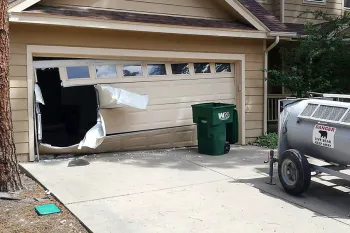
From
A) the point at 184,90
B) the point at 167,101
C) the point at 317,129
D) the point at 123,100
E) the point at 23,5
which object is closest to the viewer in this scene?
the point at 317,129

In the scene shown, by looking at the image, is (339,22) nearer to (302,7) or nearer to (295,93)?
(295,93)

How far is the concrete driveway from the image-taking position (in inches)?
194

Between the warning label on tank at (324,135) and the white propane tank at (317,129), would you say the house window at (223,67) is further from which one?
the warning label on tank at (324,135)

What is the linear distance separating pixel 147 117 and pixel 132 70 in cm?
115

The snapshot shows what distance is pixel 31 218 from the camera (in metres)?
5.09

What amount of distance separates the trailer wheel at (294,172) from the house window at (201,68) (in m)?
4.52

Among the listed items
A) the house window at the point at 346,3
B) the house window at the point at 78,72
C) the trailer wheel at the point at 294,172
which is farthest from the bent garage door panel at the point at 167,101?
the house window at the point at 346,3

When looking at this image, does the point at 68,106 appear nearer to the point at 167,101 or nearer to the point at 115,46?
the point at 115,46

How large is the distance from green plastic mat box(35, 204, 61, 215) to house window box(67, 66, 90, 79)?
12.1 ft

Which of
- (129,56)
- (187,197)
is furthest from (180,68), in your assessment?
(187,197)

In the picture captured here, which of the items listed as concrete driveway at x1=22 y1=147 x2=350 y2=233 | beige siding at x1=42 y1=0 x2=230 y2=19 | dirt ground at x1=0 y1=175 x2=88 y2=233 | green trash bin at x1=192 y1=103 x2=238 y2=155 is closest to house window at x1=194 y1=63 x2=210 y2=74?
beige siding at x1=42 y1=0 x2=230 y2=19

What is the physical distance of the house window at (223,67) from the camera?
34.7ft

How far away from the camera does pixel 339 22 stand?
34.4ft

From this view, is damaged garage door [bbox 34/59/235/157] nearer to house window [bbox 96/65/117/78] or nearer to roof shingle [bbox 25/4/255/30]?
house window [bbox 96/65/117/78]
